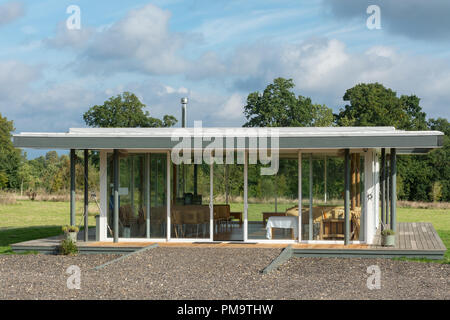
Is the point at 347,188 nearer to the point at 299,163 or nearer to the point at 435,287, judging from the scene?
the point at 299,163

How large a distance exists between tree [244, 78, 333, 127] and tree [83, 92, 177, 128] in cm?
571

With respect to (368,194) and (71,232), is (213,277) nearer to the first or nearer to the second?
(71,232)

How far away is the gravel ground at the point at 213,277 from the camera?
8.35 metres

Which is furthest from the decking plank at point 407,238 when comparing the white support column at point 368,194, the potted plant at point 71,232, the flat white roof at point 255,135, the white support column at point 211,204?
the potted plant at point 71,232

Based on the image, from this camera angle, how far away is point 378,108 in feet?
136

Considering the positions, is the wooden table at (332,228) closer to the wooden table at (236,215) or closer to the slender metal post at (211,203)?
the wooden table at (236,215)

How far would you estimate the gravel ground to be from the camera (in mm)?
8352

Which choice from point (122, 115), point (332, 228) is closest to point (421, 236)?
point (332, 228)

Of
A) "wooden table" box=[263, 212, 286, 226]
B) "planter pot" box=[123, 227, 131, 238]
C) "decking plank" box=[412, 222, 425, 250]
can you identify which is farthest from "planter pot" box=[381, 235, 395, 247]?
"planter pot" box=[123, 227, 131, 238]

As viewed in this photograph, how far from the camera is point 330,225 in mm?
13352
